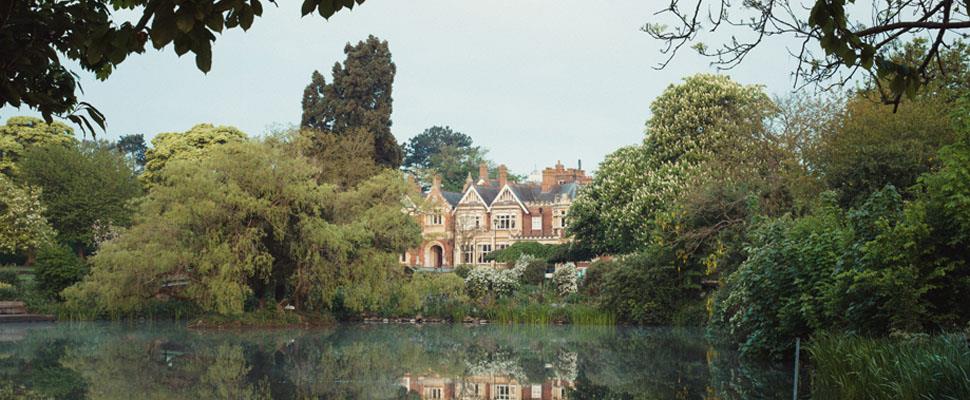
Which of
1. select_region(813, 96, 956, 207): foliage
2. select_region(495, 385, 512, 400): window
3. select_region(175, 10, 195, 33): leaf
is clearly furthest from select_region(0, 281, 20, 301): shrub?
select_region(175, 10, 195, 33): leaf

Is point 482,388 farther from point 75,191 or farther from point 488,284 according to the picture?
point 75,191

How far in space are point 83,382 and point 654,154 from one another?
95.1ft

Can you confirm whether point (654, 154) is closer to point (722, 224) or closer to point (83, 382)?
point (722, 224)

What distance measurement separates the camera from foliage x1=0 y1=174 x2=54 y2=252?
114ft

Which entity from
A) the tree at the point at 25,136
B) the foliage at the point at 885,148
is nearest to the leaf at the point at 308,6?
the foliage at the point at 885,148

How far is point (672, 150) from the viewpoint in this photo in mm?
39312

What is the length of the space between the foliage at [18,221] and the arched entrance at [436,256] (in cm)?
4130

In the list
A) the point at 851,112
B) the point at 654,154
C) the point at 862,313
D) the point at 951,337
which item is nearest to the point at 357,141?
the point at 654,154

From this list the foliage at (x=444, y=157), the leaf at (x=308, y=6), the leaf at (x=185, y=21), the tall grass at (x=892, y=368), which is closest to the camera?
the leaf at (x=185, y=21)

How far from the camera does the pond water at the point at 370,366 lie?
13453mm

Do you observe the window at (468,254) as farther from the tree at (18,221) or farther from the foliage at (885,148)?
the foliage at (885,148)

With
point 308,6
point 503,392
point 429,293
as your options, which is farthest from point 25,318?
point 308,6

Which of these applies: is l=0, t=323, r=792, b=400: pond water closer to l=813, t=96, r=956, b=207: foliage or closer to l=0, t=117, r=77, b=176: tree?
l=813, t=96, r=956, b=207: foliage

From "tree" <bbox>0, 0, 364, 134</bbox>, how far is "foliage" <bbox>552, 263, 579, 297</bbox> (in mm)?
32061
